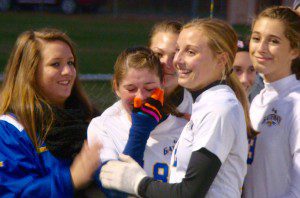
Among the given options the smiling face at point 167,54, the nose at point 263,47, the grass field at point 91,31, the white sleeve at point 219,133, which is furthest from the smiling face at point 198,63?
the grass field at point 91,31

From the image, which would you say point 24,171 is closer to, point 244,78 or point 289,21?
point 289,21

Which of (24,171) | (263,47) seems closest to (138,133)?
(24,171)

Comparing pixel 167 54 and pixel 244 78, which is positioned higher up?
pixel 167 54

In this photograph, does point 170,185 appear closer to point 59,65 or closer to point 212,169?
point 212,169

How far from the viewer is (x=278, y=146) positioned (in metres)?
2.53

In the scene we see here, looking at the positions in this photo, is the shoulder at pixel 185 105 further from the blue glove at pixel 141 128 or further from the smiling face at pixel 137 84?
the blue glove at pixel 141 128

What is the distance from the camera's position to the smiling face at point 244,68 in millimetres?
3768

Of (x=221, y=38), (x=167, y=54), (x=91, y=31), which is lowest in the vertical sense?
(x=91, y=31)

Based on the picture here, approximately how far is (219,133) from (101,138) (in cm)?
79

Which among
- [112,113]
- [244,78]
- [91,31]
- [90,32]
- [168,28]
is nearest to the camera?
[112,113]

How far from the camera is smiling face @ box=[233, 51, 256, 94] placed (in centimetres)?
377

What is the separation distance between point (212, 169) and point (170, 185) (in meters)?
0.18

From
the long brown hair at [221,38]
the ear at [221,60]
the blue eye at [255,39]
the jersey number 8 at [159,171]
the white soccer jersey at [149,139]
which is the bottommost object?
the jersey number 8 at [159,171]

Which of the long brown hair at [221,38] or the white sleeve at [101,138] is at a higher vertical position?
the long brown hair at [221,38]
